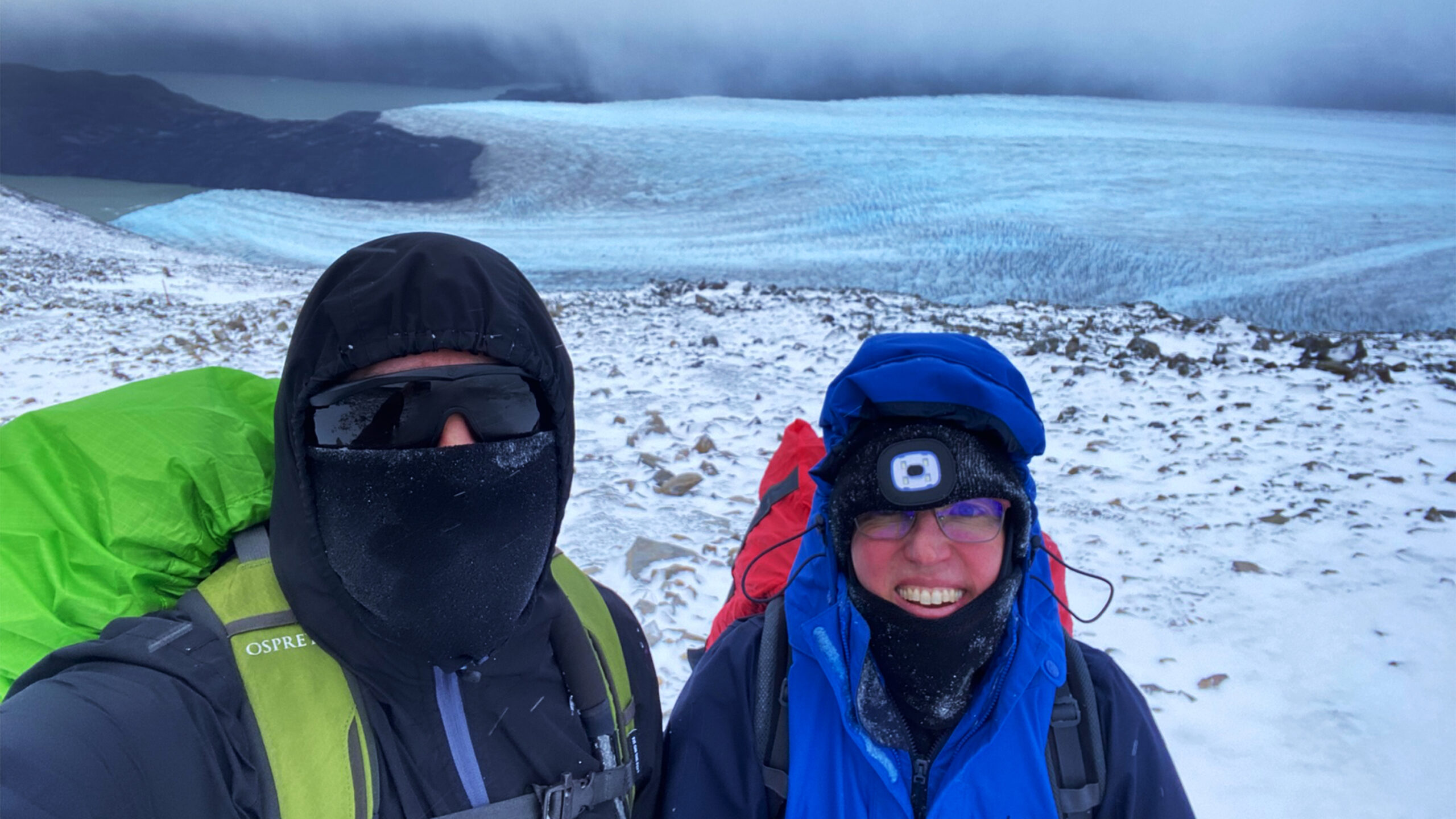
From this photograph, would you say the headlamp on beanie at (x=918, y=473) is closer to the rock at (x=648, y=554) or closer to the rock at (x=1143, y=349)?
the rock at (x=648, y=554)

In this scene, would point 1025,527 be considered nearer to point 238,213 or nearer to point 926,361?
point 926,361

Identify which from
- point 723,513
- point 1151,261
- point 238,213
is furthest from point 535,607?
point 238,213

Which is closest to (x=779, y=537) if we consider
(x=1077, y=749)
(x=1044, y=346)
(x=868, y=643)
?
(x=868, y=643)

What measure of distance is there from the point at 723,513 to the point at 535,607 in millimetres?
3051

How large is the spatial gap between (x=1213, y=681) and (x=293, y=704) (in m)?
3.31

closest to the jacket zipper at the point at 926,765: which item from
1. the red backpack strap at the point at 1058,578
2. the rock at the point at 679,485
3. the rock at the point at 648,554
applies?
the red backpack strap at the point at 1058,578

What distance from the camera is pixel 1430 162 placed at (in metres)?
18.4

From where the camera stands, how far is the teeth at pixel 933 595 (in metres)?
1.49

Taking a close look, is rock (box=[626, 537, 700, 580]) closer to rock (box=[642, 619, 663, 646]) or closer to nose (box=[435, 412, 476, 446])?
rock (box=[642, 619, 663, 646])

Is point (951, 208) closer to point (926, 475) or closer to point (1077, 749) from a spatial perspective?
point (926, 475)

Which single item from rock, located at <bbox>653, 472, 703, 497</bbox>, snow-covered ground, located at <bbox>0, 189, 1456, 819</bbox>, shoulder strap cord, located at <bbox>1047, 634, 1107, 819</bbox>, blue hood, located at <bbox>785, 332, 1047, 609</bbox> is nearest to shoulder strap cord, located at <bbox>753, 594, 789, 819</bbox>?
blue hood, located at <bbox>785, 332, 1047, 609</bbox>

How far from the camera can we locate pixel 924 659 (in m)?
1.48

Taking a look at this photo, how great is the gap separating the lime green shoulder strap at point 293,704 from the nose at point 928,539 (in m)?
1.00

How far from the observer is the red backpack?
6.05ft
